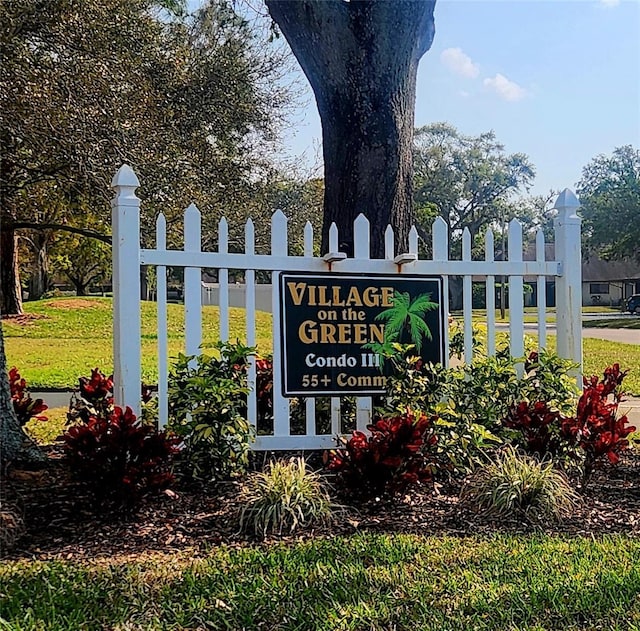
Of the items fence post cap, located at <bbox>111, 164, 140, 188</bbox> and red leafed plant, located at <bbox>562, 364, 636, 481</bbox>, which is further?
fence post cap, located at <bbox>111, 164, 140, 188</bbox>

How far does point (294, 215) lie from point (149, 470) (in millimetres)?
13619

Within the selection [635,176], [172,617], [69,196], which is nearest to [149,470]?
[172,617]

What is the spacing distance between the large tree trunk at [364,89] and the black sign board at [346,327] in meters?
0.54

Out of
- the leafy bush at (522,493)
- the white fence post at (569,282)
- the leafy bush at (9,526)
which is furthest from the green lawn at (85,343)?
the leafy bush at (9,526)

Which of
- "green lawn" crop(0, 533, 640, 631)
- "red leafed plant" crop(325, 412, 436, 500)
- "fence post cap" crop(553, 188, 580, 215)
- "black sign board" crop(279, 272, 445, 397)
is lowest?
"green lawn" crop(0, 533, 640, 631)

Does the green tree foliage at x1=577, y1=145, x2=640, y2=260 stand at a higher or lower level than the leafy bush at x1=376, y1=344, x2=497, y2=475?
higher

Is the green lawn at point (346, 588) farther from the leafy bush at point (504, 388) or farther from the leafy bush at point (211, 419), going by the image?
the leafy bush at point (504, 388)

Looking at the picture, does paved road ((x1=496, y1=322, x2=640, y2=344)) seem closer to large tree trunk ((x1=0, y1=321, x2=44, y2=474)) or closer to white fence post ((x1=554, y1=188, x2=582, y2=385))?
white fence post ((x1=554, y1=188, x2=582, y2=385))

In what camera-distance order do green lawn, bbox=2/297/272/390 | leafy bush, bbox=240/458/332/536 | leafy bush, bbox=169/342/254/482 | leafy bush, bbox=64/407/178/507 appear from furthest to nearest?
1. green lawn, bbox=2/297/272/390
2. leafy bush, bbox=169/342/254/482
3. leafy bush, bbox=64/407/178/507
4. leafy bush, bbox=240/458/332/536

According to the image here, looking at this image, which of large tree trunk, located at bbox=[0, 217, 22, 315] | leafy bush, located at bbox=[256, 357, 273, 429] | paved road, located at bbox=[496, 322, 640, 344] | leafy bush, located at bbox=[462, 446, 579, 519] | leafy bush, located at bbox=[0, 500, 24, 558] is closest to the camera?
leafy bush, located at bbox=[0, 500, 24, 558]

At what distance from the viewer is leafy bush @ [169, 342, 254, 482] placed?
12.8ft

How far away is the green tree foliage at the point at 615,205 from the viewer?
3400 centimetres

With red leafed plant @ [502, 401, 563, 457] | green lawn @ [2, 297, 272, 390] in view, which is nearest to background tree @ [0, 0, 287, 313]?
green lawn @ [2, 297, 272, 390]

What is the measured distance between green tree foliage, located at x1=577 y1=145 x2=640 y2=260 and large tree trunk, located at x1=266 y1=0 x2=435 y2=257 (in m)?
32.5
